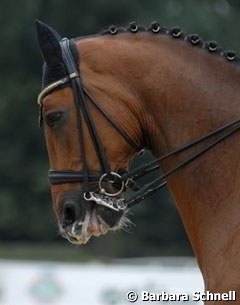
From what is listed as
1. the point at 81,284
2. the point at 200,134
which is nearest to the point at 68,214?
the point at 200,134

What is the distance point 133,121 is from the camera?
14.2ft

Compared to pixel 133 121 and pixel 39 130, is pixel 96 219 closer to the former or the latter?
pixel 133 121

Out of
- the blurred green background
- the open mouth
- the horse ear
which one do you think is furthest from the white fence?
the blurred green background

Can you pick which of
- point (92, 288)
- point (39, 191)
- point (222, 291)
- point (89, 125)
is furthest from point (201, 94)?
point (39, 191)

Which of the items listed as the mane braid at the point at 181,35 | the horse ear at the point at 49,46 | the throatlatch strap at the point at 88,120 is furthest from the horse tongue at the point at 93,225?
the mane braid at the point at 181,35

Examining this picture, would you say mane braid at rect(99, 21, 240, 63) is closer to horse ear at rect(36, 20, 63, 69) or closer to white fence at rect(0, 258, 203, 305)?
horse ear at rect(36, 20, 63, 69)

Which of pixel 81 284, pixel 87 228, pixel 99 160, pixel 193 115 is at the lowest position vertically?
pixel 81 284

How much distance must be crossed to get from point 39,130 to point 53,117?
2268cm

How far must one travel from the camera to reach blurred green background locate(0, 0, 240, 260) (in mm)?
26672

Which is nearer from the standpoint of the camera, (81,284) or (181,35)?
(181,35)

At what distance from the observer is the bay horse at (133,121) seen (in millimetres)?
4238

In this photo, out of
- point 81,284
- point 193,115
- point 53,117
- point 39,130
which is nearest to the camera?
point 193,115

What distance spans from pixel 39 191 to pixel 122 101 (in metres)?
22.5

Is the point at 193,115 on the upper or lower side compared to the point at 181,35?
lower
